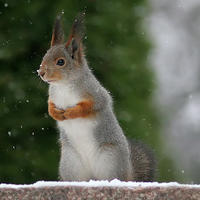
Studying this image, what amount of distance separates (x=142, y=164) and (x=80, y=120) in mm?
657

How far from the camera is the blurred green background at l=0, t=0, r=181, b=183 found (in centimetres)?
454

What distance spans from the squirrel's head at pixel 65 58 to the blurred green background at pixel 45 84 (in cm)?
111

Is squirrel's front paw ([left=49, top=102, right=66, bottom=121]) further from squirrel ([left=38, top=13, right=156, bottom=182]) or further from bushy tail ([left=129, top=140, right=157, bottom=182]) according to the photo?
bushy tail ([left=129, top=140, right=157, bottom=182])

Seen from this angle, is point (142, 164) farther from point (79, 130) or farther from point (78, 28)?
point (78, 28)

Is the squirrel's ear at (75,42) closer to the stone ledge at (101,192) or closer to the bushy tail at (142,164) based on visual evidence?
the bushy tail at (142,164)

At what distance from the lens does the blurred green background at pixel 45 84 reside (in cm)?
454

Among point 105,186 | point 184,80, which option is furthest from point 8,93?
point 184,80

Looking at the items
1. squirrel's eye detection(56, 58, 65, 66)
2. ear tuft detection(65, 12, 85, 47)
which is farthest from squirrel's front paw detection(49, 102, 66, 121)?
ear tuft detection(65, 12, 85, 47)

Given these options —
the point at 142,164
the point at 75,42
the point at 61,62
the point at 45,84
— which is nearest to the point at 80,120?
the point at 61,62

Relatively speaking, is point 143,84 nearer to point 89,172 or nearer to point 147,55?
point 147,55

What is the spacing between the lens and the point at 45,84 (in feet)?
15.2

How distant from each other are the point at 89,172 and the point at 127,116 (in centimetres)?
174

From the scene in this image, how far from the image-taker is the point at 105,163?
3025mm

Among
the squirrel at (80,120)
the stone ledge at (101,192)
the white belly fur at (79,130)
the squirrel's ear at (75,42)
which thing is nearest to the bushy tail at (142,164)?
the squirrel at (80,120)
